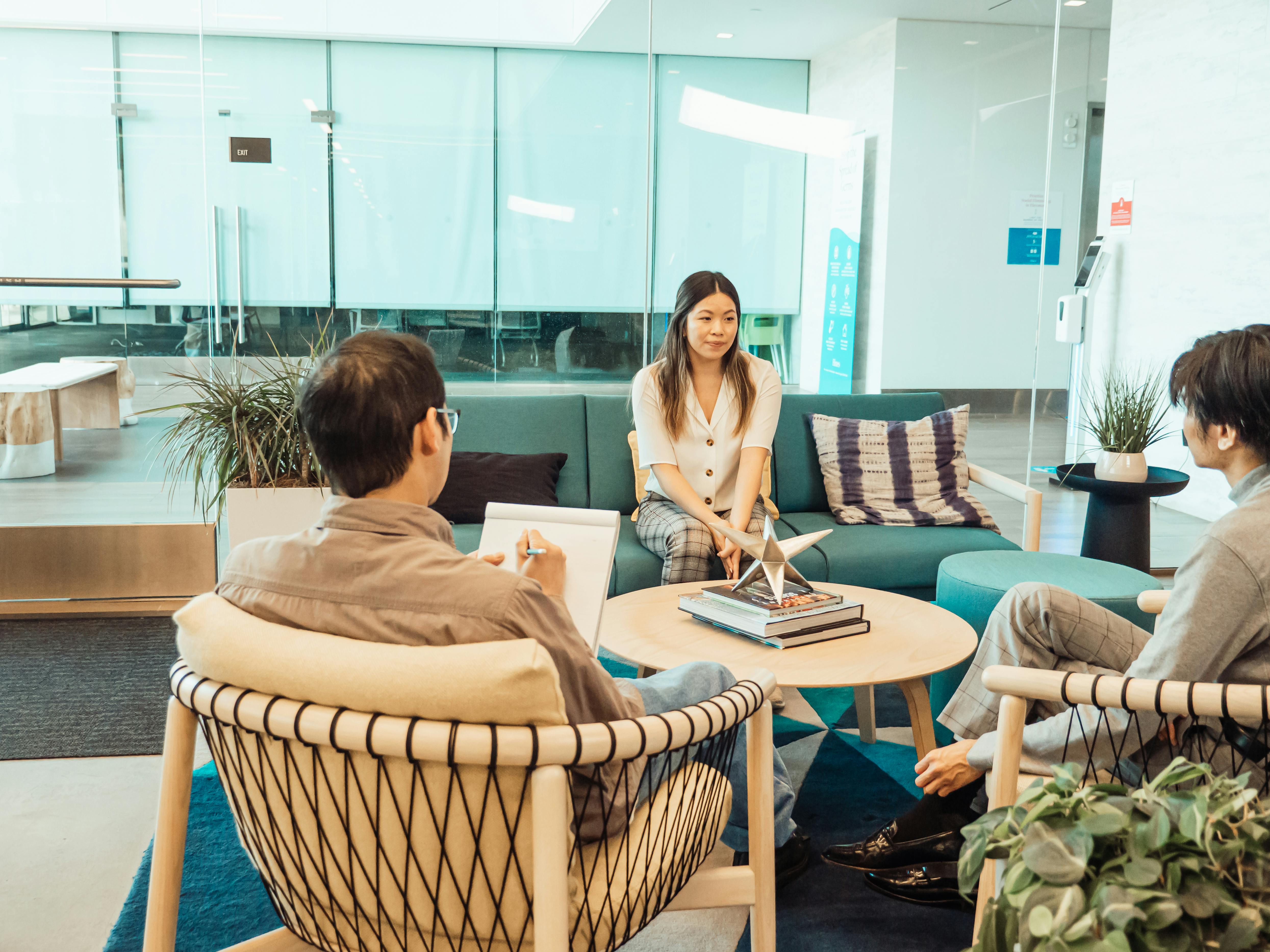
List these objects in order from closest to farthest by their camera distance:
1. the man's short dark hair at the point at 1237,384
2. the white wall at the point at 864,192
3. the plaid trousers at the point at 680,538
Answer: the man's short dark hair at the point at 1237,384 < the plaid trousers at the point at 680,538 < the white wall at the point at 864,192

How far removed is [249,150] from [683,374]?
2.03 m

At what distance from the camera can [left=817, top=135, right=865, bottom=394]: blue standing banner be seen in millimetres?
4469

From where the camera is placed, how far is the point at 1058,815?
2.84 ft

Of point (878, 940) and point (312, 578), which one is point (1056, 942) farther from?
point (878, 940)

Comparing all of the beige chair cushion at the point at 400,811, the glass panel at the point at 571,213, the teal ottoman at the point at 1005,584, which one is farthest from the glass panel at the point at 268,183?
the beige chair cushion at the point at 400,811

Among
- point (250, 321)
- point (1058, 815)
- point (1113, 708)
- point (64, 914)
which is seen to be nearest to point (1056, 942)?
point (1058, 815)

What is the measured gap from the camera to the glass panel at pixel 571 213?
4.29 metres

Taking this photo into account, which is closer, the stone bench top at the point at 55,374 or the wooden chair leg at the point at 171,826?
the wooden chair leg at the point at 171,826

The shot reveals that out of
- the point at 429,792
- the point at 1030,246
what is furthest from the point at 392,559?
the point at 1030,246

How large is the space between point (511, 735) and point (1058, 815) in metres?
0.53

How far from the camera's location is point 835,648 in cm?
230

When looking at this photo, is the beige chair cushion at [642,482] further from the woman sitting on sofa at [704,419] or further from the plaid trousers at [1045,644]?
the plaid trousers at [1045,644]

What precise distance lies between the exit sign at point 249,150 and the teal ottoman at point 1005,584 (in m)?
2.99

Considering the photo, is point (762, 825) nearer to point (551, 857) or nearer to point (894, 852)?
point (551, 857)
